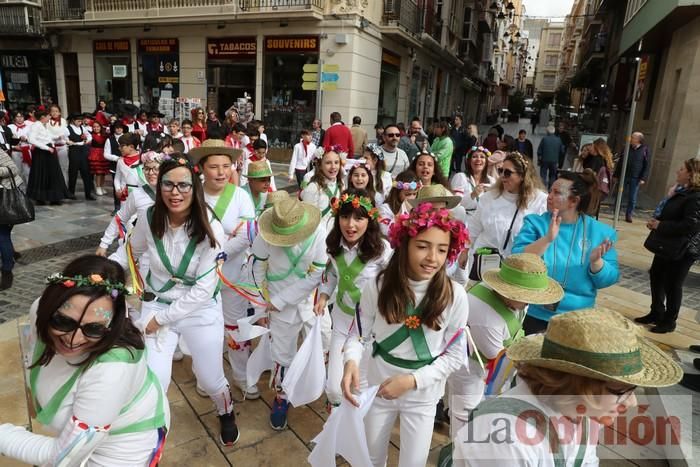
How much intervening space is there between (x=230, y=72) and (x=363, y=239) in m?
15.8

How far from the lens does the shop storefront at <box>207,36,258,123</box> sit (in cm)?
1669

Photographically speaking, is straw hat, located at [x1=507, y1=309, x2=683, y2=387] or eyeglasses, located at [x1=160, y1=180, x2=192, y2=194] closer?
straw hat, located at [x1=507, y1=309, x2=683, y2=387]

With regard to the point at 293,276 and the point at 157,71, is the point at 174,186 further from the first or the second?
the point at 157,71

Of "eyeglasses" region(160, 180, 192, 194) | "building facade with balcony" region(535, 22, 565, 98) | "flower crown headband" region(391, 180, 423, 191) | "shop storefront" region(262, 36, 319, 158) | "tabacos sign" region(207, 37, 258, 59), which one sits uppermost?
A: "building facade with balcony" region(535, 22, 565, 98)

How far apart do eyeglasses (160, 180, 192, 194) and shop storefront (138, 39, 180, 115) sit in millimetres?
16531

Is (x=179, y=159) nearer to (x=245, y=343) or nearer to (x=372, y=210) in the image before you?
(x=372, y=210)

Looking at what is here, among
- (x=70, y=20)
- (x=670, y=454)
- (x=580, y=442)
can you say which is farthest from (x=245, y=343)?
(x=70, y=20)

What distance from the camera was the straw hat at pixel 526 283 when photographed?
103 inches

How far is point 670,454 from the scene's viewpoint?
316 cm

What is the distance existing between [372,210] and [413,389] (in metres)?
1.37

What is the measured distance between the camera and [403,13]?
17938mm

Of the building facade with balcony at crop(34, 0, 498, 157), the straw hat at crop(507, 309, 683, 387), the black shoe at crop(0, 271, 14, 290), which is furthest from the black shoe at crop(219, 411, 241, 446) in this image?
A: the building facade with balcony at crop(34, 0, 498, 157)

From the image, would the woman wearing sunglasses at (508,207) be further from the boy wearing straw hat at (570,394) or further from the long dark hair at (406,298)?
the boy wearing straw hat at (570,394)

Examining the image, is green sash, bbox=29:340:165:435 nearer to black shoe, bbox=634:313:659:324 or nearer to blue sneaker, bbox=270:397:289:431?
blue sneaker, bbox=270:397:289:431
